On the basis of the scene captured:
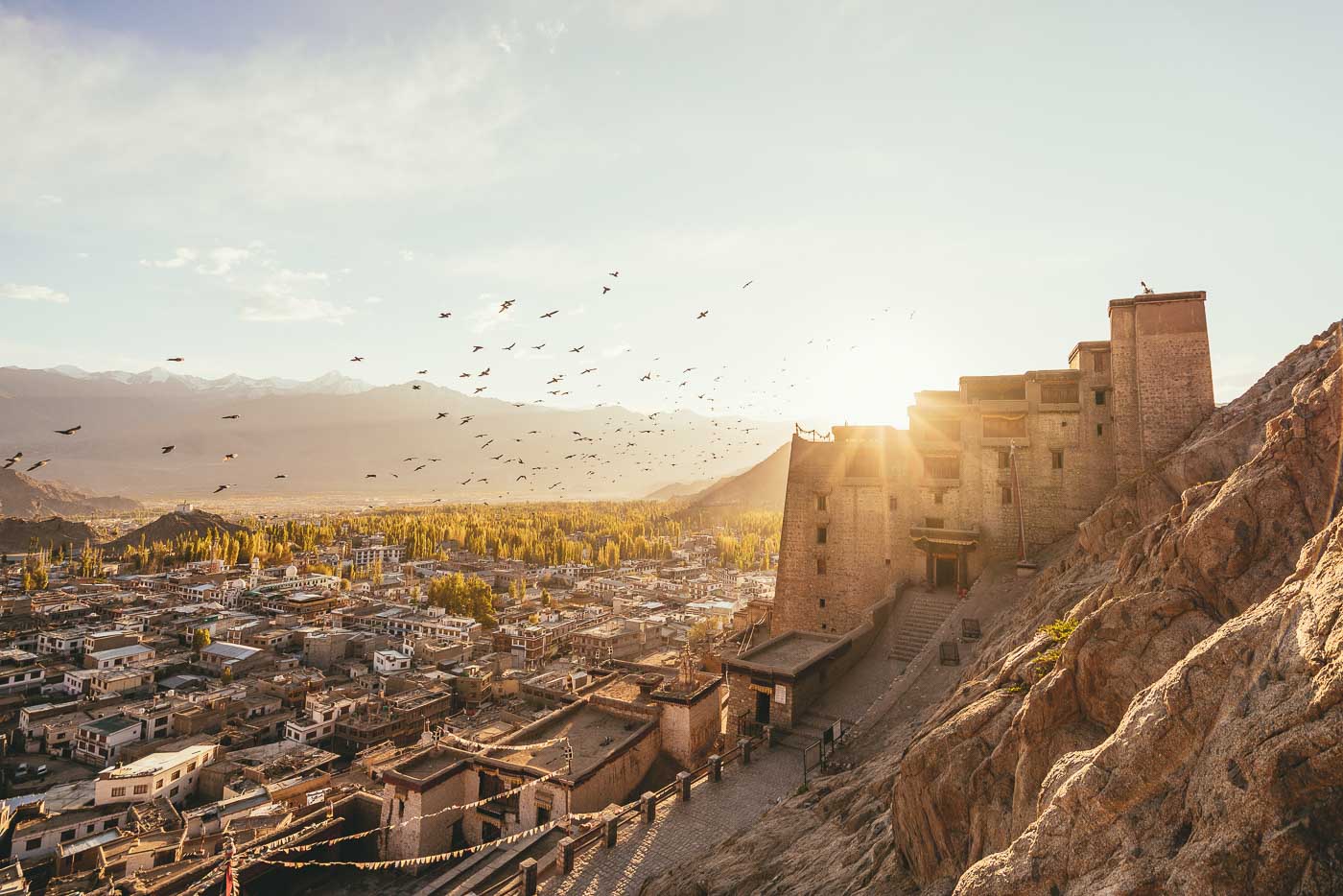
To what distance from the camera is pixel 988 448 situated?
90.9 feet

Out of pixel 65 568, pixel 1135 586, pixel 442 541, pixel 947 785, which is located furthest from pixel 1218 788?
pixel 442 541

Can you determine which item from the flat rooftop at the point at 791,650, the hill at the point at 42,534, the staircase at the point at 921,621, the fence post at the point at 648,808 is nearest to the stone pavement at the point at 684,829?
the fence post at the point at 648,808

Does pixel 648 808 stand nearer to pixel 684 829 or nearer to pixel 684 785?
pixel 684 829

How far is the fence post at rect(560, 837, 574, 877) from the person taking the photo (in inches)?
578

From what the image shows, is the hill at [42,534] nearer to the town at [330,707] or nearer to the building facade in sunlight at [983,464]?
the town at [330,707]

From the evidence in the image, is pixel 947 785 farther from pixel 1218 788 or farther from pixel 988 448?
pixel 988 448

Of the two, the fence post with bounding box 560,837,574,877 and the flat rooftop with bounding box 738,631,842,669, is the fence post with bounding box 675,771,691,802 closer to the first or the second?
the fence post with bounding box 560,837,574,877

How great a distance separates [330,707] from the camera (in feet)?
172

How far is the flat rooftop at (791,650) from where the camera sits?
22875 millimetres

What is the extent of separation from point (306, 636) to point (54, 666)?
20.7 m

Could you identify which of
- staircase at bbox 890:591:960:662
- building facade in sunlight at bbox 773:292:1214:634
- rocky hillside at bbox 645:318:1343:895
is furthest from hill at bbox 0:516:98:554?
rocky hillside at bbox 645:318:1343:895

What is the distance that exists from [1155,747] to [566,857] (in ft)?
42.0

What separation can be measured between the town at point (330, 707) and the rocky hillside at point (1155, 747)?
919 centimetres

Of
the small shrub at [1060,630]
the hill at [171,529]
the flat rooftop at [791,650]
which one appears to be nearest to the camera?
the small shrub at [1060,630]
